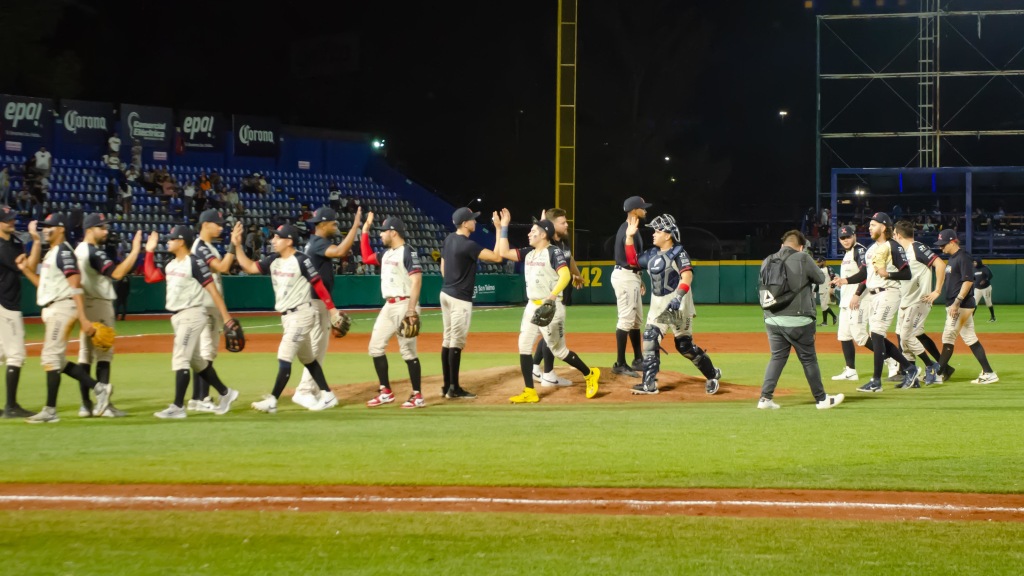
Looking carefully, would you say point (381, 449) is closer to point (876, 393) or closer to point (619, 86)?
point (876, 393)

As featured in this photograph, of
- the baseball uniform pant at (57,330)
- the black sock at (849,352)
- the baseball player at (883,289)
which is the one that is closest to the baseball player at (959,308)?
the baseball player at (883,289)

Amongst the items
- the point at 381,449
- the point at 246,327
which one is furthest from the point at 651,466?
the point at 246,327

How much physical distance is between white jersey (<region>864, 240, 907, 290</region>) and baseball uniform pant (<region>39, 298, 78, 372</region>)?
29.6 feet

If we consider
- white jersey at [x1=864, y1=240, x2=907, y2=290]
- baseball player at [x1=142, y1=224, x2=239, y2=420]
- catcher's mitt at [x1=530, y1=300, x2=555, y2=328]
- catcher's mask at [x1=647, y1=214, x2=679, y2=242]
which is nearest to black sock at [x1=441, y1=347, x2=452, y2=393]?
catcher's mitt at [x1=530, y1=300, x2=555, y2=328]

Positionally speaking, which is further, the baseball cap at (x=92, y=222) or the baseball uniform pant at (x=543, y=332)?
the baseball uniform pant at (x=543, y=332)

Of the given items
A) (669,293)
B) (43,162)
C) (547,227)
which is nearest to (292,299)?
(547,227)

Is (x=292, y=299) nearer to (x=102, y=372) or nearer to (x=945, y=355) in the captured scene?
(x=102, y=372)

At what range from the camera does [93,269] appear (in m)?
11.1

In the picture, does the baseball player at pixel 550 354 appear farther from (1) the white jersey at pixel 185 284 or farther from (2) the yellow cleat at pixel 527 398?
(1) the white jersey at pixel 185 284

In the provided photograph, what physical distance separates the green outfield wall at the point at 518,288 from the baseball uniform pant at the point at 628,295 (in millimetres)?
21149

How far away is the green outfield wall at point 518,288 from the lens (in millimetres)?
33406

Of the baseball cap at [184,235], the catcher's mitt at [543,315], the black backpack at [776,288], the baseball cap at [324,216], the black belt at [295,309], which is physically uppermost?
the baseball cap at [324,216]

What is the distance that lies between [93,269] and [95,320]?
57 cm

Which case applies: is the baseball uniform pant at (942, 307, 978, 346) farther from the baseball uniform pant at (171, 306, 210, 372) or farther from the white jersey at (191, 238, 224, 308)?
the baseball uniform pant at (171, 306, 210, 372)
